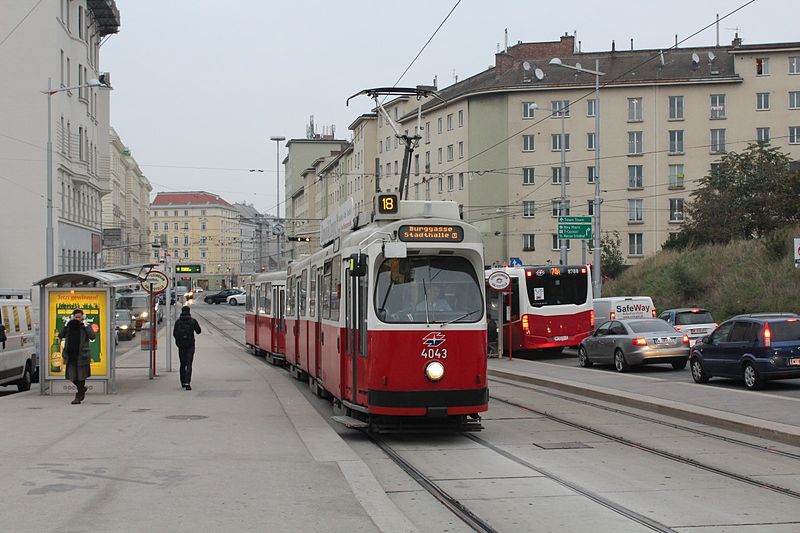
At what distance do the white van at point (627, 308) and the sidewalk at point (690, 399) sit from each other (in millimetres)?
9206

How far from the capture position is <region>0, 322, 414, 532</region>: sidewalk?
8.28m

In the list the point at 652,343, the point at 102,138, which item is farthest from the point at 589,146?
the point at 652,343

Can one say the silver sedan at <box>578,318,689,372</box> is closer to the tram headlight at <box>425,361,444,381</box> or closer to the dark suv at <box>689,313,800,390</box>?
the dark suv at <box>689,313,800,390</box>

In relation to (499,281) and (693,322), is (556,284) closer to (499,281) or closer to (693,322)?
(499,281)

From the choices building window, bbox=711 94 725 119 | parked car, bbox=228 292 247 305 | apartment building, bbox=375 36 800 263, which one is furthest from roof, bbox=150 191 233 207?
building window, bbox=711 94 725 119

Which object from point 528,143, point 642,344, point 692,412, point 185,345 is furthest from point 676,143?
point 692,412

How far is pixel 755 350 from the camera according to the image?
65.8 feet

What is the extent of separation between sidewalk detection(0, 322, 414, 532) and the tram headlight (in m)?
1.39

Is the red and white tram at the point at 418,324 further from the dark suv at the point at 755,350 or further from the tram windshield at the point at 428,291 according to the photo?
the dark suv at the point at 755,350

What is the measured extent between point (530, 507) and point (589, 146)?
2617 inches

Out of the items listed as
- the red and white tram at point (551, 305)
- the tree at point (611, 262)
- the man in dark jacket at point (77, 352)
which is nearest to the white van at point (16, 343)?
the man in dark jacket at point (77, 352)

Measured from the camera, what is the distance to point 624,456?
12.1 metres

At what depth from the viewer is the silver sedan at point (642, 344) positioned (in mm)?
25922

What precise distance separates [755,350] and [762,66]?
57850 millimetres
